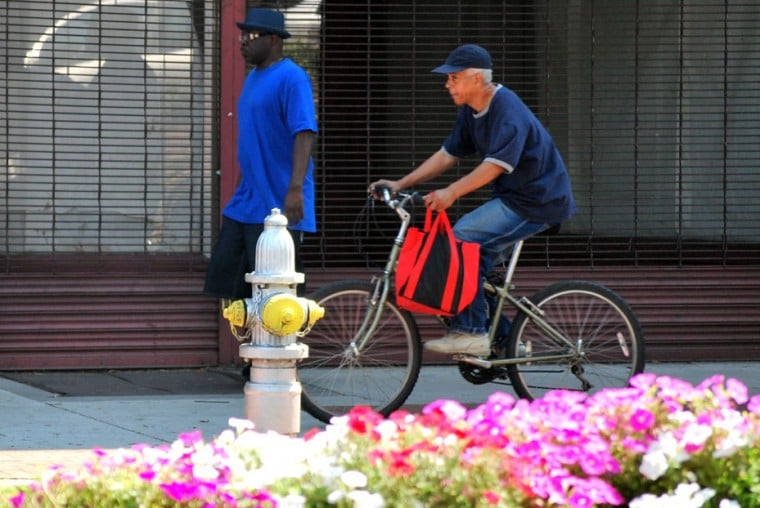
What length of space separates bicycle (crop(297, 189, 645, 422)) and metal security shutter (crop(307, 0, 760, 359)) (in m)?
2.15

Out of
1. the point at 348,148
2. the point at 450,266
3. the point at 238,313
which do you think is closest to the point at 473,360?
the point at 450,266

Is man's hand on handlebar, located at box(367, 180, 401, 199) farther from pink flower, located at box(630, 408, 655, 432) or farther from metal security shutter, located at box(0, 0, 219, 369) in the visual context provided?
pink flower, located at box(630, 408, 655, 432)

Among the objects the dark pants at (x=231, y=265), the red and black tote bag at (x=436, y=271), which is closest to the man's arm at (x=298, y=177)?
the dark pants at (x=231, y=265)

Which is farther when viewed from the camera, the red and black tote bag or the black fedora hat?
the black fedora hat

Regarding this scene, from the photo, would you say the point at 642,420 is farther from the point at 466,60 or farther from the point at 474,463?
the point at 466,60

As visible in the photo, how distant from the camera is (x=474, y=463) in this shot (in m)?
3.59

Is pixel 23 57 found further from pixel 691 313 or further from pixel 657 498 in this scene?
pixel 657 498

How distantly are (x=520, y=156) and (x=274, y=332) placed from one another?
2.00 m

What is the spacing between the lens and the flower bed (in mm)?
3549

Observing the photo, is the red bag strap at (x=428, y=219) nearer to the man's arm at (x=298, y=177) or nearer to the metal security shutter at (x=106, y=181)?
the man's arm at (x=298, y=177)

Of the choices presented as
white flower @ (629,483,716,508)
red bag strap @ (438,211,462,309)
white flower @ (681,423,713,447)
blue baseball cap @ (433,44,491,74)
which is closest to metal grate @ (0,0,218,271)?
blue baseball cap @ (433,44,491,74)

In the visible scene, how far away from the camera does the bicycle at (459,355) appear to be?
22.5ft

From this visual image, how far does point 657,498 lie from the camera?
3.67 meters

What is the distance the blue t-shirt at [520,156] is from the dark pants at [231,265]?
115cm
